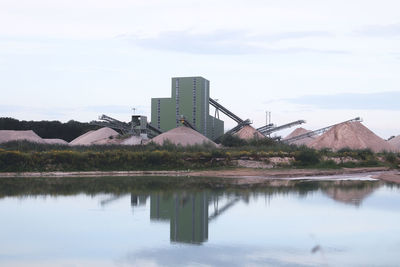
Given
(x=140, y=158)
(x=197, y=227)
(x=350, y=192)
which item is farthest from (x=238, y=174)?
(x=197, y=227)

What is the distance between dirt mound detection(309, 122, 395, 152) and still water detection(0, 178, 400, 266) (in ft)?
154

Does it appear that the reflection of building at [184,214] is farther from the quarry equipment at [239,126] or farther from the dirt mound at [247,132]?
the quarry equipment at [239,126]

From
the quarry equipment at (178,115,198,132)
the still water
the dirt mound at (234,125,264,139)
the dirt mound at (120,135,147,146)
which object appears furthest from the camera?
the dirt mound at (234,125,264,139)

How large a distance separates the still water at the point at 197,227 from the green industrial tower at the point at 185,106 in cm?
4112

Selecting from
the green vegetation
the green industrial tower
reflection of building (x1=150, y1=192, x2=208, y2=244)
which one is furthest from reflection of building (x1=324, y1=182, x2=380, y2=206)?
the green industrial tower

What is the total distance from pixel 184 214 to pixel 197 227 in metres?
2.26

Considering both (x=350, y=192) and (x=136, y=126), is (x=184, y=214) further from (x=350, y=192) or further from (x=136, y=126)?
(x=136, y=126)

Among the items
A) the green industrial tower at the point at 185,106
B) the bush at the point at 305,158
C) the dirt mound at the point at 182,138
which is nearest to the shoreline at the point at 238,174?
the bush at the point at 305,158

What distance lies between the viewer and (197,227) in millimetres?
14344

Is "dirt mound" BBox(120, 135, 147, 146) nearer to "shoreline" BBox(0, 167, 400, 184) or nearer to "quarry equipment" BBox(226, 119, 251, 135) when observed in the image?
"quarry equipment" BBox(226, 119, 251, 135)

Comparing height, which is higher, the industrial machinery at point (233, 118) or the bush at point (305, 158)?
the industrial machinery at point (233, 118)

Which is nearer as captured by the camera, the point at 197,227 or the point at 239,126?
the point at 197,227

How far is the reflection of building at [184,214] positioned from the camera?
13055mm

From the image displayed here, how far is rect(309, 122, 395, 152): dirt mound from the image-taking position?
2751 inches
